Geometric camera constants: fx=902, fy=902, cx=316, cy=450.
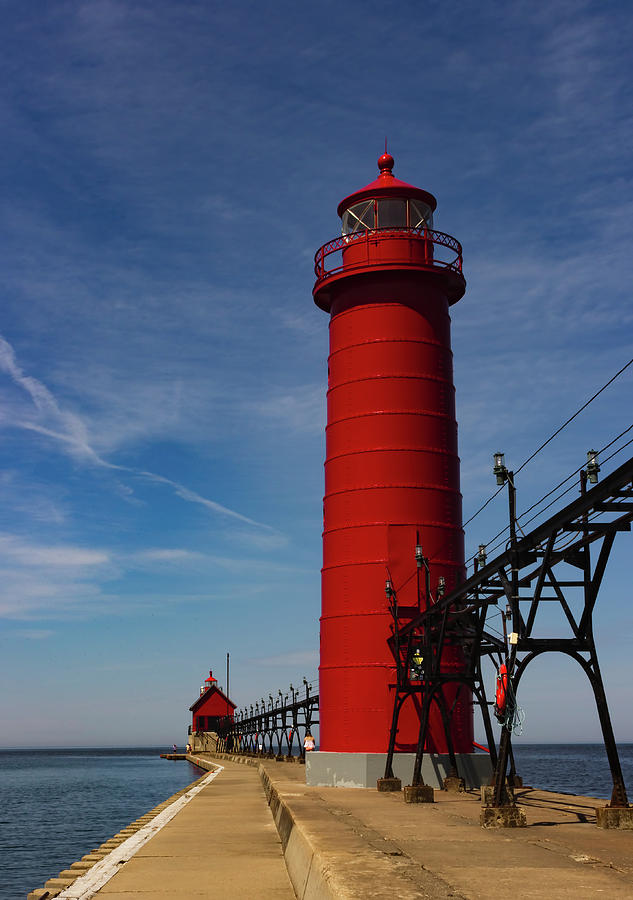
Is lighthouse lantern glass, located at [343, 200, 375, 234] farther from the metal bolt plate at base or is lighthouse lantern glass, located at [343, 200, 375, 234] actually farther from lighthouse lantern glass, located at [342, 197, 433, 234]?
the metal bolt plate at base

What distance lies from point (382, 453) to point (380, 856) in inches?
686

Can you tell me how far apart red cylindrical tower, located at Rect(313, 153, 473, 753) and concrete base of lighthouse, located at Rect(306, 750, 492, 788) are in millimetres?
502

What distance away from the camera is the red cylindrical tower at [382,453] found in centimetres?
2667

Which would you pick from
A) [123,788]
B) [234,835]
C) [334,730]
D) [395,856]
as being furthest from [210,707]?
[395,856]

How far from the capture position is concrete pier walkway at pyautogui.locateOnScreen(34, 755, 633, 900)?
9125mm

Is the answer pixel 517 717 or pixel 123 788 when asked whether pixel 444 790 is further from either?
pixel 123 788

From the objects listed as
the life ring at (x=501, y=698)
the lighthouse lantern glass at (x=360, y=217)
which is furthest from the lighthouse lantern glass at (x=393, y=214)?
the life ring at (x=501, y=698)

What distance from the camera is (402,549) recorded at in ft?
88.4

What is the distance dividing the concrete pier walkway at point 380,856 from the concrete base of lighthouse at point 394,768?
14.3ft

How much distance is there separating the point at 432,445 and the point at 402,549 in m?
3.37

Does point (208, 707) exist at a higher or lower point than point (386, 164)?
lower

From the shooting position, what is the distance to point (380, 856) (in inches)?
425

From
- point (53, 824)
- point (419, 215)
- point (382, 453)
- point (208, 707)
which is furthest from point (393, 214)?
point (208, 707)

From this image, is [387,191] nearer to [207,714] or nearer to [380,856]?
[380,856]
